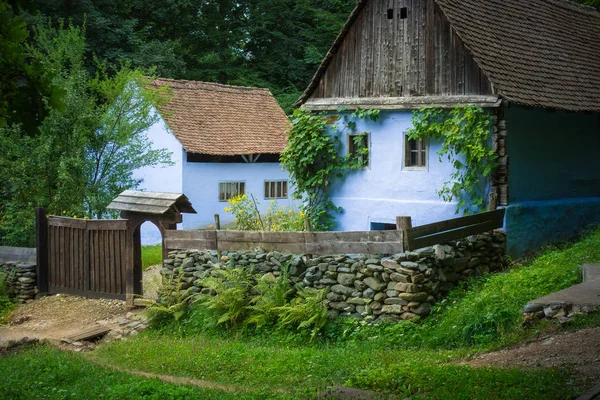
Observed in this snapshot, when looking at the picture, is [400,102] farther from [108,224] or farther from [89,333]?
[89,333]

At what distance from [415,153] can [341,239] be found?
17.1 ft

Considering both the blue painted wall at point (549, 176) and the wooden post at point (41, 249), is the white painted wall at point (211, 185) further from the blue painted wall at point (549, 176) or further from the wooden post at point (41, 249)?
the blue painted wall at point (549, 176)

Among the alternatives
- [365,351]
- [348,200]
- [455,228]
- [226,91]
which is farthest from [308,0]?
[365,351]

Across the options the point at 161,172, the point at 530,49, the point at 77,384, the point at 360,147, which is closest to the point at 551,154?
the point at 530,49

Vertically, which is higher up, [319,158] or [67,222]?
[319,158]

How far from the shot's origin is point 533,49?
18.1 meters

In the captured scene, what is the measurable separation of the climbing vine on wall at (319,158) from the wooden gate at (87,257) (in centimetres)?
509

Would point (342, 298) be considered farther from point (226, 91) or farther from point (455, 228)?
point (226, 91)

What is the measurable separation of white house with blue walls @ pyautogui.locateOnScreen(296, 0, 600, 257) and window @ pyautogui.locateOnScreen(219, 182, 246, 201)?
7599mm

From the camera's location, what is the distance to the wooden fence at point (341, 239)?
1236 cm

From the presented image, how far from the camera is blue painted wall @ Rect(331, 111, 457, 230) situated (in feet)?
54.2

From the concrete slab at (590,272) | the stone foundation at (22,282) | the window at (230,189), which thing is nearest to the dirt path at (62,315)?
the stone foundation at (22,282)

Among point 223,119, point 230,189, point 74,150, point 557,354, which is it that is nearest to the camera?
point 557,354

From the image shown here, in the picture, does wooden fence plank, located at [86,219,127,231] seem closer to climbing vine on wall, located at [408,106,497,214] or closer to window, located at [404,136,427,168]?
window, located at [404,136,427,168]
